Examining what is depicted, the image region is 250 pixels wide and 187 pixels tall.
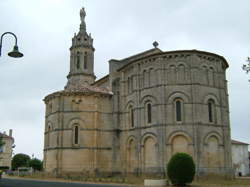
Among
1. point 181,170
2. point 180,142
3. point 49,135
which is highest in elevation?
point 49,135

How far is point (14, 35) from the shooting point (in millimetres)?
13000

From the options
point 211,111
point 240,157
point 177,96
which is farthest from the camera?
point 240,157

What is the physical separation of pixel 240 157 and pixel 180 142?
28.6m

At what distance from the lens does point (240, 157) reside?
54.4 metres

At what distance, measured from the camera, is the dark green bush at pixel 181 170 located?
23156mm

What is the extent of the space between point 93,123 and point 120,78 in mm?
6299

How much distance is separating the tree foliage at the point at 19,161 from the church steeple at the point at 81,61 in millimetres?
30451

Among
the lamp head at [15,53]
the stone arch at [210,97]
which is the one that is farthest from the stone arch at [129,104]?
the lamp head at [15,53]

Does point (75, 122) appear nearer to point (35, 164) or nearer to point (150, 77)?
point (150, 77)

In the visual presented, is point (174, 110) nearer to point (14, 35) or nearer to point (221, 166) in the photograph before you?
point (221, 166)

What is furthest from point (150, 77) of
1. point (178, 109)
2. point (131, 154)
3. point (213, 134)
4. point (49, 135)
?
point (49, 135)

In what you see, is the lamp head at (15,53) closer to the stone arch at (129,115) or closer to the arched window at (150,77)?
the arched window at (150,77)

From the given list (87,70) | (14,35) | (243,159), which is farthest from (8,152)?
(14,35)

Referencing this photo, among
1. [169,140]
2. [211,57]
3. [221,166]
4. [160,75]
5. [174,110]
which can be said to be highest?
[211,57]
